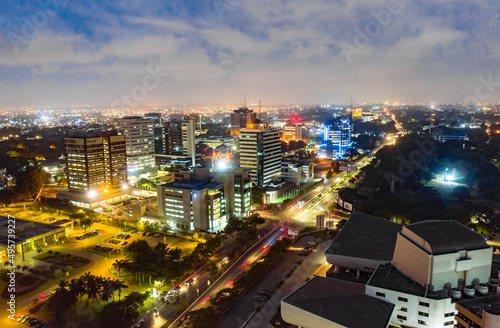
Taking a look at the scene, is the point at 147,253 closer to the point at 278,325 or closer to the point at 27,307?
the point at 27,307

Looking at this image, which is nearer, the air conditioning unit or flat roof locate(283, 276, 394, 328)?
flat roof locate(283, 276, 394, 328)

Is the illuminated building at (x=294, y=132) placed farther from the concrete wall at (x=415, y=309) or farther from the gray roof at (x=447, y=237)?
the concrete wall at (x=415, y=309)

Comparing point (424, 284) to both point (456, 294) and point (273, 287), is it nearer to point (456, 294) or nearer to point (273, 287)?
point (456, 294)

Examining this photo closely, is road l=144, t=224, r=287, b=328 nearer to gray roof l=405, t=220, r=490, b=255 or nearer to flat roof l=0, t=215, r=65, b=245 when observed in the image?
gray roof l=405, t=220, r=490, b=255

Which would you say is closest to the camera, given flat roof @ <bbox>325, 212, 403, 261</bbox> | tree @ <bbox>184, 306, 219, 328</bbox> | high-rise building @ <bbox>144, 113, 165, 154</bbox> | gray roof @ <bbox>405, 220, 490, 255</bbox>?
gray roof @ <bbox>405, 220, 490, 255</bbox>

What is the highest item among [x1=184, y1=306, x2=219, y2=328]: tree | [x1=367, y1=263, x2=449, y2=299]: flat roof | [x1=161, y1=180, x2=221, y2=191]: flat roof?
[x1=161, y1=180, x2=221, y2=191]: flat roof

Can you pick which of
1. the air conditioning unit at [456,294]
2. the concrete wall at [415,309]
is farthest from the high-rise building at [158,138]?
the air conditioning unit at [456,294]

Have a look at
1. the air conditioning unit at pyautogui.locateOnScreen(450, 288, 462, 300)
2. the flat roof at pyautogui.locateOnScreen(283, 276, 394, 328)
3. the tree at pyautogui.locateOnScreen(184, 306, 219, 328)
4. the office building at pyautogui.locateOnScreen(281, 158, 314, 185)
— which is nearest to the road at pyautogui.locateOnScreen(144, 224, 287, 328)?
the tree at pyautogui.locateOnScreen(184, 306, 219, 328)
